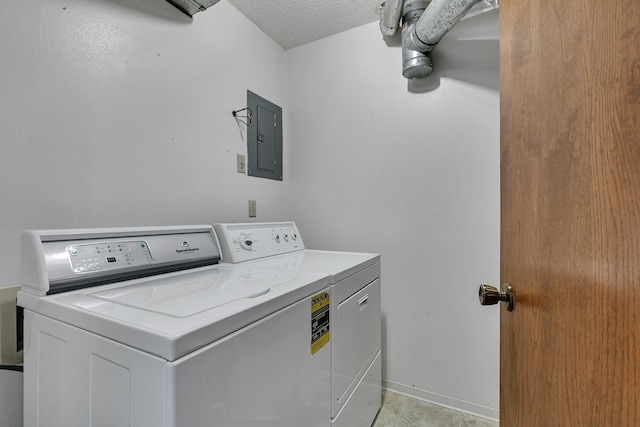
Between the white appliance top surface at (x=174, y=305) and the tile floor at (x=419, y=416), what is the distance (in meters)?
1.15

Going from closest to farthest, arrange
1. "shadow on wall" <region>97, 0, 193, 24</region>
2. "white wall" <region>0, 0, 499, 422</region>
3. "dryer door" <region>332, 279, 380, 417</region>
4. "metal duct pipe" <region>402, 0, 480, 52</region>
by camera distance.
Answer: "white wall" <region>0, 0, 499, 422</region>
"dryer door" <region>332, 279, 380, 417</region>
"shadow on wall" <region>97, 0, 193, 24</region>
"metal duct pipe" <region>402, 0, 480, 52</region>

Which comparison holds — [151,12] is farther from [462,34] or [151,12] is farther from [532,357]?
[532,357]

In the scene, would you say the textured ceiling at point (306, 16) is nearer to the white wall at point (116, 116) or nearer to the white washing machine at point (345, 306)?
the white wall at point (116, 116)

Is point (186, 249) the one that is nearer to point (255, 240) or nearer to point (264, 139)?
point (255, 240)

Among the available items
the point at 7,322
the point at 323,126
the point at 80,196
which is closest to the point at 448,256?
the point at 323,126

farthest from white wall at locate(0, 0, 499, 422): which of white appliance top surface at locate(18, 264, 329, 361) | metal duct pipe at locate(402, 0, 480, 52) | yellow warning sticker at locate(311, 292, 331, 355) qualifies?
yellow warning sticker at locate(311, 292, 331, 355)

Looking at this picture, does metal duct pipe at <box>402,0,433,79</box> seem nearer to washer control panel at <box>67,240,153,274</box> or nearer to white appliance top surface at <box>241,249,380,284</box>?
white appliance top surface at <box>241,249,380,284</box>

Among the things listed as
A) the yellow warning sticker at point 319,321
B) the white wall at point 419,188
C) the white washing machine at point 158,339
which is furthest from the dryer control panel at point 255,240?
the yellow warning sticker at point 319,321

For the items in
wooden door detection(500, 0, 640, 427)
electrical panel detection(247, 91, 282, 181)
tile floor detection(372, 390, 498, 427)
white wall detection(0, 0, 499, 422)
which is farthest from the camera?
electrical panel detection(247, 91, 282, 181)

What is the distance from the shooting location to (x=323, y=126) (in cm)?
208

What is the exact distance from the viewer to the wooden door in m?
0.34

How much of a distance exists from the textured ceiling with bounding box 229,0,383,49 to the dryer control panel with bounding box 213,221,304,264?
1.38 m

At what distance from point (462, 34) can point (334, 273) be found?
1.62 meters

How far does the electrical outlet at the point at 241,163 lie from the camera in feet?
5.72
